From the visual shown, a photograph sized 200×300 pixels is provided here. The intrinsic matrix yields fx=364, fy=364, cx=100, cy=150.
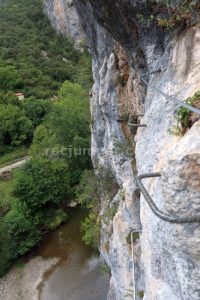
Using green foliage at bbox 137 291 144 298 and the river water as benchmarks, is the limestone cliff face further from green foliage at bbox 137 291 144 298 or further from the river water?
the river water

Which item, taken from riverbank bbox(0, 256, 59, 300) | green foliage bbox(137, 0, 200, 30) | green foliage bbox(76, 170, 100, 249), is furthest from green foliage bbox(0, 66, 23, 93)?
green foliage bbox(137, 0, 200, 30)

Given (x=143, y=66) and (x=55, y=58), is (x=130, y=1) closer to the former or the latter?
(x=143, y=66)

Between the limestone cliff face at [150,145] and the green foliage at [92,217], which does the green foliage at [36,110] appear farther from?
the limestone cliff face at [150,145]

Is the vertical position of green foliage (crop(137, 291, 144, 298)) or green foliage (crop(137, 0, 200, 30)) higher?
green foliage (crop(137, 0, 200, 30))

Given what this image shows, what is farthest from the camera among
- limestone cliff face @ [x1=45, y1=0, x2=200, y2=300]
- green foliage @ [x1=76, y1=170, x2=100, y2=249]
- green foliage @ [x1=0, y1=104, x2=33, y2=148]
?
green foliage @ [x1=0, y1=104, x2=33, y2=148]

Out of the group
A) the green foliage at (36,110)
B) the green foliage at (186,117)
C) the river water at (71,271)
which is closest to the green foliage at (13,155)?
the green foliage at (36,110)

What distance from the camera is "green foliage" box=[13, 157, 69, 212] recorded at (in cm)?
2623

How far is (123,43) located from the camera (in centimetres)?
948

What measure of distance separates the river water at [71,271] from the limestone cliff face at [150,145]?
411 centimetres

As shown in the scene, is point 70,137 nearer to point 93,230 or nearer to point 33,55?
point 93,230

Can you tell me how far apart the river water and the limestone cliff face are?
4112 millimetres

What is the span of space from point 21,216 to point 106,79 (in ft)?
46.8

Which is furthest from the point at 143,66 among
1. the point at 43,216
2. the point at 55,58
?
the point at 55,58

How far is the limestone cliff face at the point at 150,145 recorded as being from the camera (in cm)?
450
